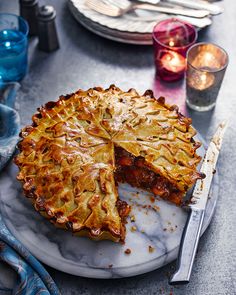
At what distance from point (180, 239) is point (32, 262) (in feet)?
1.12

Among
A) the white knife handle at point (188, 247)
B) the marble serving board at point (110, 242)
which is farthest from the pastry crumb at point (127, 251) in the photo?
the white knife handle at point (188, 247)

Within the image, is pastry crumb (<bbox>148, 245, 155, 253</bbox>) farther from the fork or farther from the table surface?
the fork

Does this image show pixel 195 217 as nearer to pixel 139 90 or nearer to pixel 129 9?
pixel 139 90

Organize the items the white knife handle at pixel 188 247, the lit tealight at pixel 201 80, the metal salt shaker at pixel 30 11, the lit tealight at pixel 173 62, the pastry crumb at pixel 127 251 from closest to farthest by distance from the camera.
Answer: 1. the white knife handle at pixel 188 247
2. the pastry crumb at pixel 127 251
3. the lit tealight at pixel 201 80
4. the lit tealight at pixel 173 62
5. the metal salt shaker at pixel 30 11

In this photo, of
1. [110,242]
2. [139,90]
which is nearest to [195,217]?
[110,242]

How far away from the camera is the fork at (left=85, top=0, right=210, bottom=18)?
181 centimetres

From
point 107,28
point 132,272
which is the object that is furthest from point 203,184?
point 107,28

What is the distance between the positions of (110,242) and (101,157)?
203 millimetres

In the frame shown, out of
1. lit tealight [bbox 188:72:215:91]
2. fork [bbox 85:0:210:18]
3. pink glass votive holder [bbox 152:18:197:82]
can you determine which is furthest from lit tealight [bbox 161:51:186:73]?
fork [bbox 85:0:210:18]

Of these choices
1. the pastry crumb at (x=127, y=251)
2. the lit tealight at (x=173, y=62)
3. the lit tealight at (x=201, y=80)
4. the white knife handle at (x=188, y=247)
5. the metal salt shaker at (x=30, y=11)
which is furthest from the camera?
the metal salt shaker at (x=30, y=11)

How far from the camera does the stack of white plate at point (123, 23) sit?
1779mm

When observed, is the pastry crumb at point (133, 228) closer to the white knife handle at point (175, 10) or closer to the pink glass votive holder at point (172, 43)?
the pink glass votive holder at point (172, 43)

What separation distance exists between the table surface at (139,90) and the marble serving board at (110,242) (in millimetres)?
46

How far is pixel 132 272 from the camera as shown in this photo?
1.20 metres
